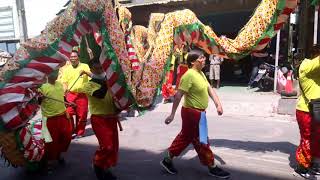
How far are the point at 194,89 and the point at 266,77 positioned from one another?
318 inches

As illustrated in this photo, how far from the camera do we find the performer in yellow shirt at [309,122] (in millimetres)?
4961

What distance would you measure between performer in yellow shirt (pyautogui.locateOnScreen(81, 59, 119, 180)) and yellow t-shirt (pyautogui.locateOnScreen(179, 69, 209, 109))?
917mm

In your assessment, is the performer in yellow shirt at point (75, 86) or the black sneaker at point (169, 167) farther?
the performer in yellow shirt at point (75, 86)

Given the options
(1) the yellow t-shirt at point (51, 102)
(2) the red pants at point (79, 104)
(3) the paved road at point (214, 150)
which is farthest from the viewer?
(2) the red pants at point (79, 104)

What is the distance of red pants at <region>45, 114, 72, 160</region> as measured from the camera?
5.49m

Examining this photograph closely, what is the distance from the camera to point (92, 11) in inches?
177

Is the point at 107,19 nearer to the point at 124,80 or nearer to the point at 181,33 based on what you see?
the point at 124,80

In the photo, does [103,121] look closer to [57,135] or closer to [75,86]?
[57,135]

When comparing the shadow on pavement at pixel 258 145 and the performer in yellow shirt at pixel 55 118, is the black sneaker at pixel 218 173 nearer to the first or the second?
the shadow on pavement at pixel 258 145

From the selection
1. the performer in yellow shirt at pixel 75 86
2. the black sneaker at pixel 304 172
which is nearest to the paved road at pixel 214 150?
the black sneaker at pixel 304 172

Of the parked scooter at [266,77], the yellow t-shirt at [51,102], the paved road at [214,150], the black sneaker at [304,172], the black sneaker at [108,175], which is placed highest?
the yellow t-shirt at [51,102]

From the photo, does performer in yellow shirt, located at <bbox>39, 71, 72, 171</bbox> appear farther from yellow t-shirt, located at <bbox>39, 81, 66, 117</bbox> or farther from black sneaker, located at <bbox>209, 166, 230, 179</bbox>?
black sneaker, located at <bbox>209, 166, 230, 179</bbox>

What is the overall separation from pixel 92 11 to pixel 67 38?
46 centimetres

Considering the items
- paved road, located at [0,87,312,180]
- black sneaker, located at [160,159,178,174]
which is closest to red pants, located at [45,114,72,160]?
paved road, located at [0,87,312,180]
